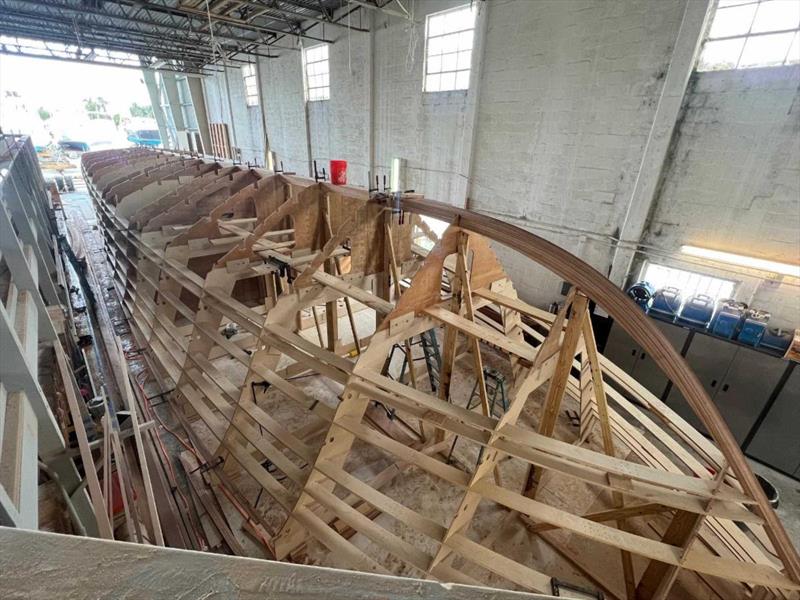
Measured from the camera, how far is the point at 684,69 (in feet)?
14.2

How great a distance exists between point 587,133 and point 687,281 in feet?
8.87

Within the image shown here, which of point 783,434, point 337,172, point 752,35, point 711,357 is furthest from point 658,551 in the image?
point 752,35

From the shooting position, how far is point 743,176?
4.26m

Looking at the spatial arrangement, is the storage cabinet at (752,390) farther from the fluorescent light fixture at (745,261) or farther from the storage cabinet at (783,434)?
the fluorescent light fixture at (745,261)

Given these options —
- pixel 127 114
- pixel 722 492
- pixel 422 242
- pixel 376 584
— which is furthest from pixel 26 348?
pixel 127 114

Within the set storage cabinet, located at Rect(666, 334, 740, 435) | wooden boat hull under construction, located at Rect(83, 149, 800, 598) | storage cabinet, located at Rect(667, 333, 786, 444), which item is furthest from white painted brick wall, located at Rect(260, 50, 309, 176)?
storage cabinet, located at Rect(667, 333, 786, 444)

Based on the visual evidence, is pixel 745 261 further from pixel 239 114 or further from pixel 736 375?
pixel 239 114

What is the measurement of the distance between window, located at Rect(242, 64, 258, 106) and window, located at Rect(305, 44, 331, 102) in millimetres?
3878

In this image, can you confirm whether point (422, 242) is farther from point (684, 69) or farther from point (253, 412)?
point (253, 412)

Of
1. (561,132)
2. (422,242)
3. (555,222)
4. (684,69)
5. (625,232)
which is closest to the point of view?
(684,69)

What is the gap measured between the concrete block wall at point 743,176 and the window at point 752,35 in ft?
0.40

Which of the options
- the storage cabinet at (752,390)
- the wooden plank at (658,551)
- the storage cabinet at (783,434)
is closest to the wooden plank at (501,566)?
the wooden plank at (658,551)

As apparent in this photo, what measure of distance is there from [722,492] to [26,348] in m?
3.88

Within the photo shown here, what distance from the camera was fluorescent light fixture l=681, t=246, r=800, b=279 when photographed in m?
4.05
